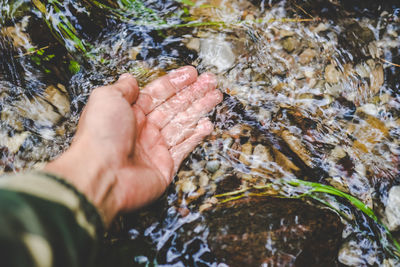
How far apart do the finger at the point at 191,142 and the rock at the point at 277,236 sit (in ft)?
2.44

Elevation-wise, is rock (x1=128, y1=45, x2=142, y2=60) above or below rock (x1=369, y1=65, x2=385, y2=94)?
above

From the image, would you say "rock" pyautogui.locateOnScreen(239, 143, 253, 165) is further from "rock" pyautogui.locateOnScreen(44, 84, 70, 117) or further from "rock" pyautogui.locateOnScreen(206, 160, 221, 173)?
"rock" pyautogui.locateOnScreen(44, 84, 70, 117)

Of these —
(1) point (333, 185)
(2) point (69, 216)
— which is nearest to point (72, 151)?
(2) point (69, 216)

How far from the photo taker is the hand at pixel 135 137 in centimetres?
193

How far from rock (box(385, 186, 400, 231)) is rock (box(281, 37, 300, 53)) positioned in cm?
197

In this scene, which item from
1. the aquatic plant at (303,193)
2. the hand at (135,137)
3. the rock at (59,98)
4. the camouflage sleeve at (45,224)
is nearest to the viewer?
the camouflage sleeve at (45,224)

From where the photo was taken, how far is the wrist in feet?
5.95

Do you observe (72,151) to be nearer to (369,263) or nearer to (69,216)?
(69,216)

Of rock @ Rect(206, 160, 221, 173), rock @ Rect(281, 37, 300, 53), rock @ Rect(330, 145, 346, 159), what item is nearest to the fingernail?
rock @ Rect(206, 160, 221, 173)

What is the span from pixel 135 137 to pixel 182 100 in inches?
32.3

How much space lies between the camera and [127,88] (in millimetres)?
2469

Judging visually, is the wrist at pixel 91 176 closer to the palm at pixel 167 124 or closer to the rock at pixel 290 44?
the palm at pixel 167 124

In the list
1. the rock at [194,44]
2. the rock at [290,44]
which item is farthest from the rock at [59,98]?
the rock at [290,44]

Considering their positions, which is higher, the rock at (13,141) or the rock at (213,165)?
the rock at (13,141)
